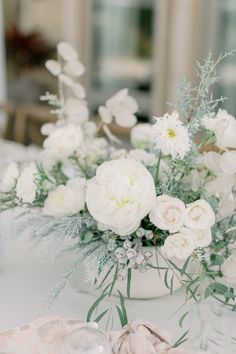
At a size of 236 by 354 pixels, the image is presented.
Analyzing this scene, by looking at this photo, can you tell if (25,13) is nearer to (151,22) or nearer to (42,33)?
(42,33)

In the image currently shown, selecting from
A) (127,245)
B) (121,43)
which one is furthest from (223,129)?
(121,43)

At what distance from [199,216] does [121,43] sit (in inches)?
142

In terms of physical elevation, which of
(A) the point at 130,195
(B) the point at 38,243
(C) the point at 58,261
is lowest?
(C) the point at 58,261

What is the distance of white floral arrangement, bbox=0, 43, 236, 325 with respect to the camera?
2.72 ft

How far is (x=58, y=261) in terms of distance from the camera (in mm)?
1131

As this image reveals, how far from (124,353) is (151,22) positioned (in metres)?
3.50

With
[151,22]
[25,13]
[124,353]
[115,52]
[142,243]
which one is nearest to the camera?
[124,353]

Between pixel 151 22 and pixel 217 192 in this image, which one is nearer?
pixel 217 192

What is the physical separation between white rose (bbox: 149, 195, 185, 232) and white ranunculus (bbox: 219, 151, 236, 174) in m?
0.13

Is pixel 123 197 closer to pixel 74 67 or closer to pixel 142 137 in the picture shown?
Result: pixel 142 137

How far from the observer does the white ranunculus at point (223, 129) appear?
3.05 ft

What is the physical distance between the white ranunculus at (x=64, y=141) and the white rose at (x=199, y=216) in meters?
0.31

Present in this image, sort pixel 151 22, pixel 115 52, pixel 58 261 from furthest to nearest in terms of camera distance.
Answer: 1. pixel 115 52
2. pixel 151 22
3. pixel 58 261

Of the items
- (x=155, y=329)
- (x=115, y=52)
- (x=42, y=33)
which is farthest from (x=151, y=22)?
(x=155, y=329)
